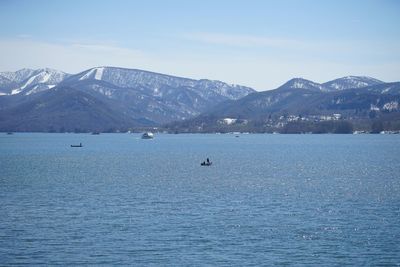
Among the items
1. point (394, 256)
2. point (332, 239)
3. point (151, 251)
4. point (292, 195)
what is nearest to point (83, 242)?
point (151, 251)

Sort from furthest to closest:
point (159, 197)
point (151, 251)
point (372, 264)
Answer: point (159, 197) → point (151, 251) → point (372, 264)

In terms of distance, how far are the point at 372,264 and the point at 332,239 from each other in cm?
733

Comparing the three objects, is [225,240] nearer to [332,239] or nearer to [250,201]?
[332,239]

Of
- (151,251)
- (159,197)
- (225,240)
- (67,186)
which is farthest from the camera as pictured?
(67,186)

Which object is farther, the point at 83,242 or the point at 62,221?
the point at 62,221

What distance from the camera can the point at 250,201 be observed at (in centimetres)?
6938

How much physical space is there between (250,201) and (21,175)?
53.9 meters

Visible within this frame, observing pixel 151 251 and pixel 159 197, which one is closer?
pixel 151 251

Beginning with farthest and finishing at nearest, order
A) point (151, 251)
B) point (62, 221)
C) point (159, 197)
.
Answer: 1. point (159, 197)
2. point (62, 221)
3. point (151, 251)

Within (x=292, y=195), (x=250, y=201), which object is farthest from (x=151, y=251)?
(x=292, y=195)

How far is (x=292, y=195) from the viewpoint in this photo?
75.4 meters

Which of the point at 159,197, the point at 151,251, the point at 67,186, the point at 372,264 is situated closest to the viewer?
the point at 372,264

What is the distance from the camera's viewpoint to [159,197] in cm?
7406

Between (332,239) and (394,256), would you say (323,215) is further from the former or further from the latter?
(394,256)
